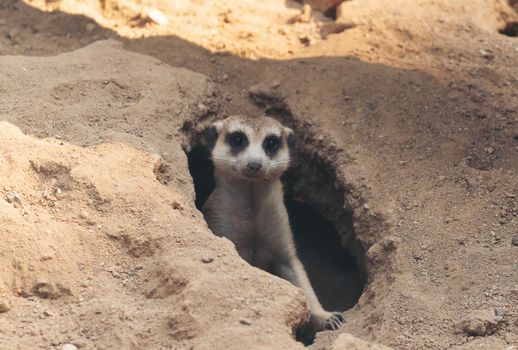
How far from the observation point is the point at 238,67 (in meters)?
6.05

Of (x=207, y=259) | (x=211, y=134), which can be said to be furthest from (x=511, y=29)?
(x=207, y=259)

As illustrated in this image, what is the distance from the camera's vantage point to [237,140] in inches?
215

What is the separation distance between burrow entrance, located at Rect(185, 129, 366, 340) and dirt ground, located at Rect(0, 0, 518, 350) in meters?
0.04

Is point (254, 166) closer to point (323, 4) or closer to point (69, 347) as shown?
point (323, 4)

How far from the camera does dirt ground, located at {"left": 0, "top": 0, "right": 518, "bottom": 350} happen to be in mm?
3262

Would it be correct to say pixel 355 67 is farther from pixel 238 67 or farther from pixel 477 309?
pixel 477 309

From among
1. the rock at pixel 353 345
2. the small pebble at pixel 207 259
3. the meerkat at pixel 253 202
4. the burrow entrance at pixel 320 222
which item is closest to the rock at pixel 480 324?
the rock at pixel 353 345

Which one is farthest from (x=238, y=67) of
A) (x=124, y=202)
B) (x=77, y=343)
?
(x=77, y=343)

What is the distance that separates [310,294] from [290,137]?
1219mm

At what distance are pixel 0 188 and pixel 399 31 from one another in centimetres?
374

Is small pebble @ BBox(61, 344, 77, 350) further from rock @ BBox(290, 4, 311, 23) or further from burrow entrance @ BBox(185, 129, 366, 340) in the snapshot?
rock @ BBox(290, 4, 311, 23)

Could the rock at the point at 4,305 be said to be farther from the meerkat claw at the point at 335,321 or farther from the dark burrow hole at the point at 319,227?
the dark burrow hole at the point at 319,227

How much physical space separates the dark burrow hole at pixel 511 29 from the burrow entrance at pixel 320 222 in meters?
2.18

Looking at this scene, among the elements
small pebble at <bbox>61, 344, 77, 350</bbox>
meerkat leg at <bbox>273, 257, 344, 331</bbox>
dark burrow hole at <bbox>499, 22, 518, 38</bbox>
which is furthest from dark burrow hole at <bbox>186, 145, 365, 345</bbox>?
small pebble at <bbox>61, 344, 77, 350</bbox>
